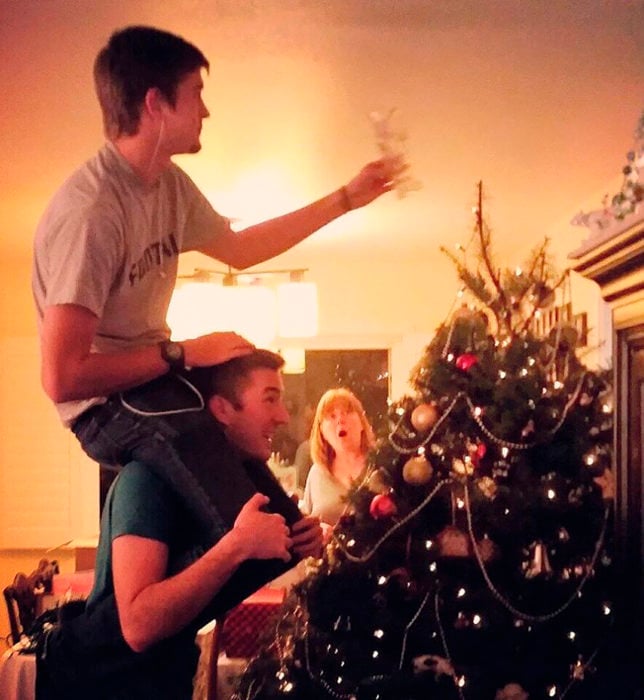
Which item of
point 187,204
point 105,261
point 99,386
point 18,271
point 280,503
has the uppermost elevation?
point 18,271

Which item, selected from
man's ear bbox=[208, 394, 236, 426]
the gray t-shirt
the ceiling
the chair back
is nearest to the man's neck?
the gray t-shirt

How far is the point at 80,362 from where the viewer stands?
1.38 metres

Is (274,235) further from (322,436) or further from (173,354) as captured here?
(322,436)

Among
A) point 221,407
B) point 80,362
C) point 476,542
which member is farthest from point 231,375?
point 476,542

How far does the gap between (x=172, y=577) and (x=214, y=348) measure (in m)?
0.39

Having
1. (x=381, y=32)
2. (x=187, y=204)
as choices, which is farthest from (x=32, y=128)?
(x=187, y=204)

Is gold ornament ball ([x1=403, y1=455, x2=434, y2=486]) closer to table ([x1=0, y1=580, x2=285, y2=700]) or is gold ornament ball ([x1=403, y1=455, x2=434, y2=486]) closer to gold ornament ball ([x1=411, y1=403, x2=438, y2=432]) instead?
gold ornament ball ([x1=411, y1=403, x2=438, y2=432])

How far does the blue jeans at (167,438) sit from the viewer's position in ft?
4.78

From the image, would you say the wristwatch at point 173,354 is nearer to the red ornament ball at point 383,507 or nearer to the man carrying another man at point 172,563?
the man carrying another man at point 172,563

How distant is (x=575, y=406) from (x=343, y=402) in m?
1.80

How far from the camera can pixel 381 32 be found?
229 cm

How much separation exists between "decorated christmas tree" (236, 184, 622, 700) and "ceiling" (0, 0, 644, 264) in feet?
2.33

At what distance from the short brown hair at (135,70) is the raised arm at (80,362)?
347 millimetres

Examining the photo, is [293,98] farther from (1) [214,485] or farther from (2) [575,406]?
(1) [214,485]
